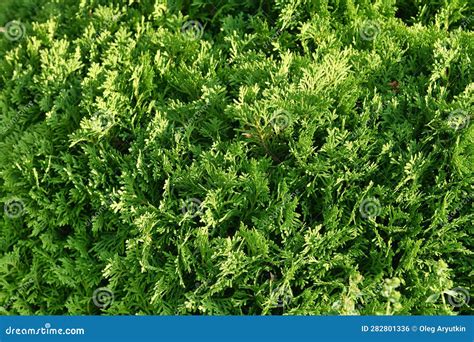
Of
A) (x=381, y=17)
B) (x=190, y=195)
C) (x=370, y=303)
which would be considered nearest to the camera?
(x=370, y=303)

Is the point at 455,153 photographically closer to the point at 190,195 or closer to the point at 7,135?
the point at 190,195

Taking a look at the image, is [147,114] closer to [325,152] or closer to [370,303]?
[325,152]

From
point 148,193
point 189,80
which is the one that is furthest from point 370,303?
point 189,80

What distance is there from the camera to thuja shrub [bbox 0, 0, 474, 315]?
4113 mm

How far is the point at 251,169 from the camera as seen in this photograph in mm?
4152

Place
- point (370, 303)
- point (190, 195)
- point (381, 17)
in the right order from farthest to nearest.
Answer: point (381, 17) → point (190, 195) → point (370, 303)

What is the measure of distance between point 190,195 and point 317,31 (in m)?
1.59

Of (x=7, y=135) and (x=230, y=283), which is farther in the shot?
(x=7, y=135)

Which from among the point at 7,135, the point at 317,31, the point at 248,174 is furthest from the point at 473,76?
the point at 7,135

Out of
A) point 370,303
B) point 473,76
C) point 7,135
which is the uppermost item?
point 473,76

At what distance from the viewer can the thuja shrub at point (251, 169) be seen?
4.11 metres

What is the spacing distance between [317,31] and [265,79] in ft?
2.00

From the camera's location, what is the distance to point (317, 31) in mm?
4781

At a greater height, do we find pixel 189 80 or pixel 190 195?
pixel 189 80
